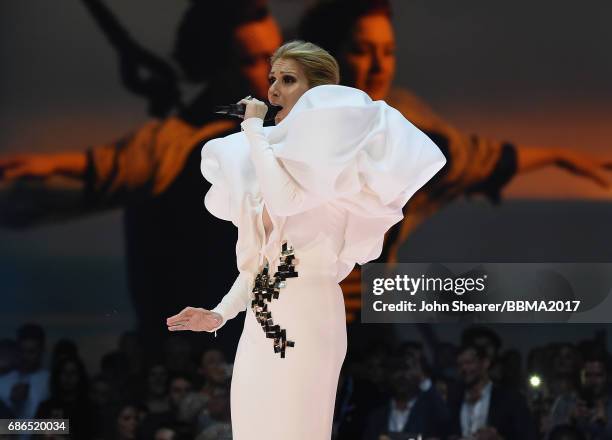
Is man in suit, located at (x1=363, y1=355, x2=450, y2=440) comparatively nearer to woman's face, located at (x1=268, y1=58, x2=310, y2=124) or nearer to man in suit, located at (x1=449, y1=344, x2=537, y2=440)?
man in suit, located at (x1=449, y1=344, x2=537, y2=440)

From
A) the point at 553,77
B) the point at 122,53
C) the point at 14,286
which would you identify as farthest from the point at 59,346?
the point at 553,77

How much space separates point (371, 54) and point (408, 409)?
1.93 m

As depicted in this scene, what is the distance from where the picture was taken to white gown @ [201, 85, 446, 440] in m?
2.49

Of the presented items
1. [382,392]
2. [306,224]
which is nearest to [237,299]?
[306,224]

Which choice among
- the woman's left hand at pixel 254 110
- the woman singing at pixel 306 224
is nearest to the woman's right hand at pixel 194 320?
the woman singing at pixel 306 224

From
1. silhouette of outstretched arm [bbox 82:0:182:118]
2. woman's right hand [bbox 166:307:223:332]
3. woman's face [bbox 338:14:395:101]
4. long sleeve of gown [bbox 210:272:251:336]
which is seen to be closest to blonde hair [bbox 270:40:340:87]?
long sleeve of gown [bbox 210:272:251:336]

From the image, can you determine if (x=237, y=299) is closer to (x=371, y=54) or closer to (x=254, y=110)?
(x=254, y=110)

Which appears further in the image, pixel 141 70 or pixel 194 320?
pixel 141 70

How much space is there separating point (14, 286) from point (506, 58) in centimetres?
298

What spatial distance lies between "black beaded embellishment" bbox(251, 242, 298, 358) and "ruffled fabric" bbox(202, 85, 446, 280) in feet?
0.44

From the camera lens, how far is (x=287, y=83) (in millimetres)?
2721

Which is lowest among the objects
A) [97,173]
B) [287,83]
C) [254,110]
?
[254,110]

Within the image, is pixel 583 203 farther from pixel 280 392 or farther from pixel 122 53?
pixel 280 392

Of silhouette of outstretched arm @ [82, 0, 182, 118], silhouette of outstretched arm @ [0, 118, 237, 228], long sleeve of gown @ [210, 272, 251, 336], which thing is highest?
silhouette of outstretched arm @ [82, 0, 182, 118]
